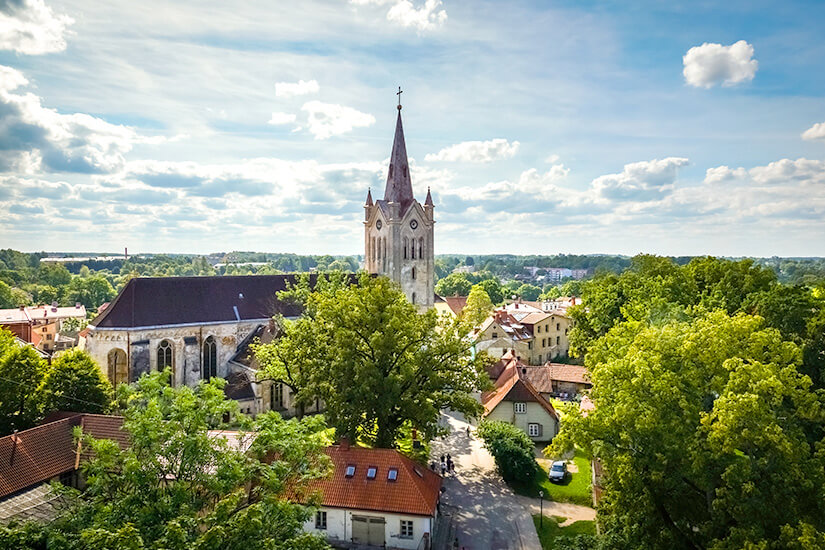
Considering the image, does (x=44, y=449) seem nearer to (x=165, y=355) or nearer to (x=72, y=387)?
(x=72, y=387)

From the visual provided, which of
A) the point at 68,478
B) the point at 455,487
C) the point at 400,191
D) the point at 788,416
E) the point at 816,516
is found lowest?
the point at 455,487

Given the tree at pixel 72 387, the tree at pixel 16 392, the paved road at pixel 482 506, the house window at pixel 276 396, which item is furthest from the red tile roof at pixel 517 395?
the tree at pixel 16 392

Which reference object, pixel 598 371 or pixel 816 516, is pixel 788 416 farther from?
pixel 598 371

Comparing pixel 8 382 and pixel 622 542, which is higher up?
pixel 8 382

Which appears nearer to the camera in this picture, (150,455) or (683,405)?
(150,455)

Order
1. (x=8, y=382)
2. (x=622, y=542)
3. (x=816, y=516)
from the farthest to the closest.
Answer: (x=8, y=382), (x=622, y=542), (x=816, y=516)

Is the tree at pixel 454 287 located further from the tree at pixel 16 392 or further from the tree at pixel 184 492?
the tree at pixel 184 492

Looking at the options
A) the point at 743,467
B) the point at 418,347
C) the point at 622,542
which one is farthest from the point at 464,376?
the point at 743,467

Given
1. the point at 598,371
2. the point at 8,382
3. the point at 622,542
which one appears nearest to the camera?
the point at 622,542
